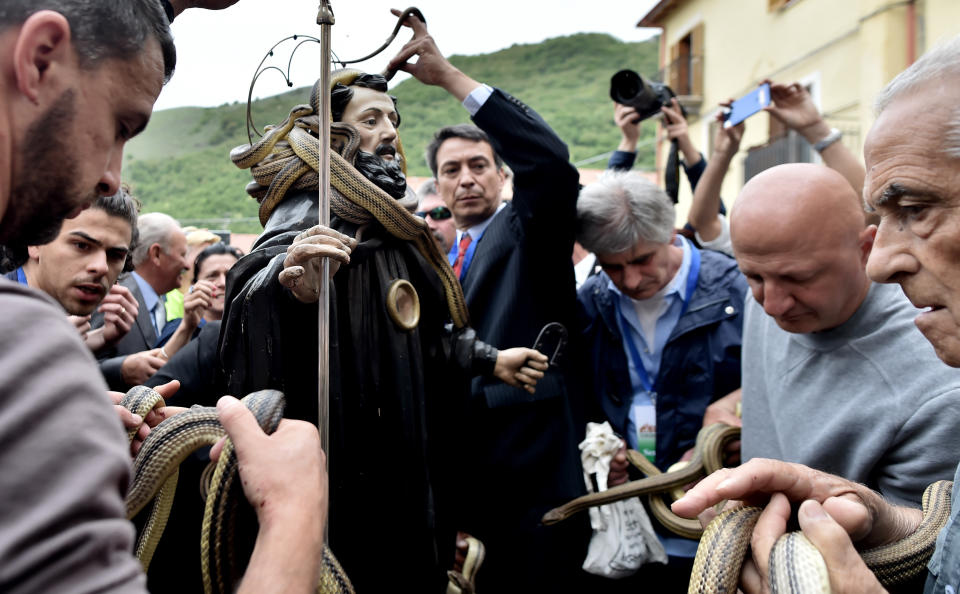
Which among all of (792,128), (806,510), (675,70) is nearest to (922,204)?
(806,510)

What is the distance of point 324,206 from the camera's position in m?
1.95

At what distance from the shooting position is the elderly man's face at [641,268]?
3490mm

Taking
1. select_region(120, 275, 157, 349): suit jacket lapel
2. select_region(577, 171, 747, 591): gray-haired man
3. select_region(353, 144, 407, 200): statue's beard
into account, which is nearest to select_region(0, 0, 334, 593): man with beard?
select_region(353, 144, 407, 200): statue's beard

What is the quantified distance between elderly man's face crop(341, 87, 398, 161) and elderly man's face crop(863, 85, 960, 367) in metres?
1.56

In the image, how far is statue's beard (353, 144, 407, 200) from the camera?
Result: 2.47 meters

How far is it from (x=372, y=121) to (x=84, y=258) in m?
1.35

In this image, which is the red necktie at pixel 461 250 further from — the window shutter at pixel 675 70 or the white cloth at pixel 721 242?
the window shutter at pixel 675 70

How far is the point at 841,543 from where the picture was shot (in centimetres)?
141

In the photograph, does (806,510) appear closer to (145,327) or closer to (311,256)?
(311,256)

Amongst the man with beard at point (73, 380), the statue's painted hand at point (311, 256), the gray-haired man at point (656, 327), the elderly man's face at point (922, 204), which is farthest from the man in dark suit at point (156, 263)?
the elderly man's face at point (922, 204)

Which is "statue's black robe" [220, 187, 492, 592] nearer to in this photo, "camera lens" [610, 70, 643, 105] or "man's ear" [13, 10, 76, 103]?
"man's ear" [13, 10, 76, 103]

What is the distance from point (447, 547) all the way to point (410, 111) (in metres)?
7.12

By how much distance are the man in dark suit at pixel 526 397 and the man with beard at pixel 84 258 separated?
161 centimetres

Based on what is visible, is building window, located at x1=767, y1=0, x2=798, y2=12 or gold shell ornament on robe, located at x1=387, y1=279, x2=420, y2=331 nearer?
gold shell ornament on robe, located at x1=387, y1=279, x2=420, y2=331
